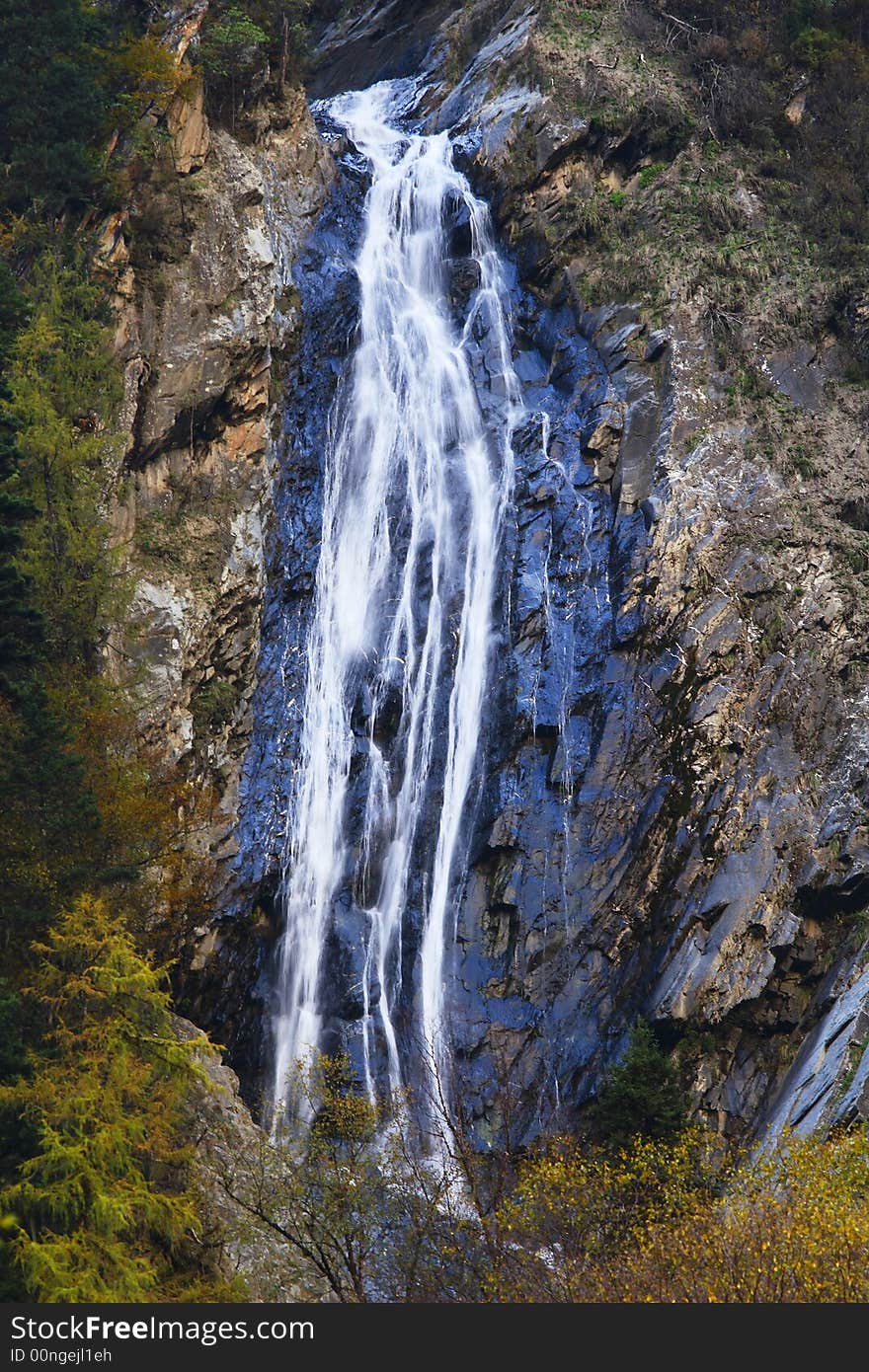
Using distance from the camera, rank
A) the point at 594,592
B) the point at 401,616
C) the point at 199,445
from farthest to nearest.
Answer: the point at 401,616 < the point at 199,445 < the point at 594,592

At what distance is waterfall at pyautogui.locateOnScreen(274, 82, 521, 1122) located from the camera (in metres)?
29.4

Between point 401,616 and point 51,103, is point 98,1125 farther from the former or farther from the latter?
point 51,103

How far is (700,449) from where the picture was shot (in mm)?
33438

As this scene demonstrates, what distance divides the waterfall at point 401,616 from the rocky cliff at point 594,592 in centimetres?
60

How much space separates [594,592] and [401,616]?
4952 mm

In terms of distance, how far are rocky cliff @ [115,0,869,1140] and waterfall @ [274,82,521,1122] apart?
60 centimetres

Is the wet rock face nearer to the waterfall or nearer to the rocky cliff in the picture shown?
the rocky cliff

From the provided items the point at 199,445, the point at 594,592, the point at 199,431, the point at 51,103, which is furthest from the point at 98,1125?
the point at 51,103

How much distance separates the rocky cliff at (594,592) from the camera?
27.9 m

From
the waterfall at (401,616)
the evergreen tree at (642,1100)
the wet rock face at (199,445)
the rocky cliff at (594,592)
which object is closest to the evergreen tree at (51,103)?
the wet rock face at (199,445)

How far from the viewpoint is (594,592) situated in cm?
3216

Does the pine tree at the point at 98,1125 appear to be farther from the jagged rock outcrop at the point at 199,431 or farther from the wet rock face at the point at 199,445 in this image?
the jagged rock outcrop at the point at 199,431

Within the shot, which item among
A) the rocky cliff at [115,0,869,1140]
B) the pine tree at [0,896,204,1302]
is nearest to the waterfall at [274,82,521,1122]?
the rocky cliff at [115,0,869,1140]
